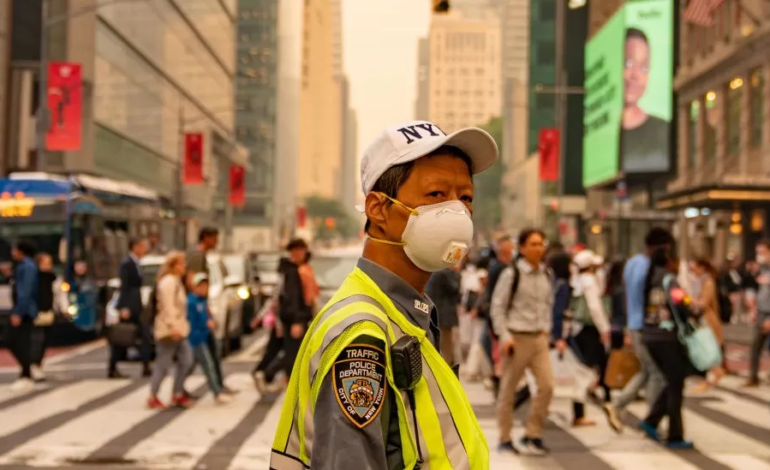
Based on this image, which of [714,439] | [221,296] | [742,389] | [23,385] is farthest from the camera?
[221,296]

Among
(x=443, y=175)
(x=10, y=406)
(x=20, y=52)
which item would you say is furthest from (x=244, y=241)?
(x=443, y=175)

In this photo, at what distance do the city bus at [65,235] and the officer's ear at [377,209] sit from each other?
18236 mm

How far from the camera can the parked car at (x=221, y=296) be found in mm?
18031

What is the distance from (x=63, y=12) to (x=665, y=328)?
33.1 m

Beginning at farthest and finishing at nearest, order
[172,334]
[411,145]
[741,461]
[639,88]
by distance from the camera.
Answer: [639,88]
[172,334]
[741,461]
[411,145]

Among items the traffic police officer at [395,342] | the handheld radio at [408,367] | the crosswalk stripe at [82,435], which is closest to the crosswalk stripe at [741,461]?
the crosswalk stripe at [82,435]

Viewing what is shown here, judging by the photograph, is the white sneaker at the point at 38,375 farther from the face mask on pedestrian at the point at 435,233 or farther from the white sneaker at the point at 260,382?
the face mask on pedestrian at the point at 435,233

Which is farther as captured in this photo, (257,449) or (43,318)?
(43,318)

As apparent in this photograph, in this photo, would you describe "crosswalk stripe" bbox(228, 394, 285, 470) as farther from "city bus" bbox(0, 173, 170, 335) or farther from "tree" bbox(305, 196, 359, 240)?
"tree" bbox(305, 196, 359, 240)

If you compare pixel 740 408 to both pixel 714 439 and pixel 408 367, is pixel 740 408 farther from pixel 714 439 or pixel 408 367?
pixel 408 367

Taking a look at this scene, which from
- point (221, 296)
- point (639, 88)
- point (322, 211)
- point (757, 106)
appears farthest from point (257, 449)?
point (322, 211)

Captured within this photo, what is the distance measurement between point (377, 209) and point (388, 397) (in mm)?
508

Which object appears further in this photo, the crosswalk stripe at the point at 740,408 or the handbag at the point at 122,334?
the handbag at the point at 122,334

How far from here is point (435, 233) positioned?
98.8 inches
